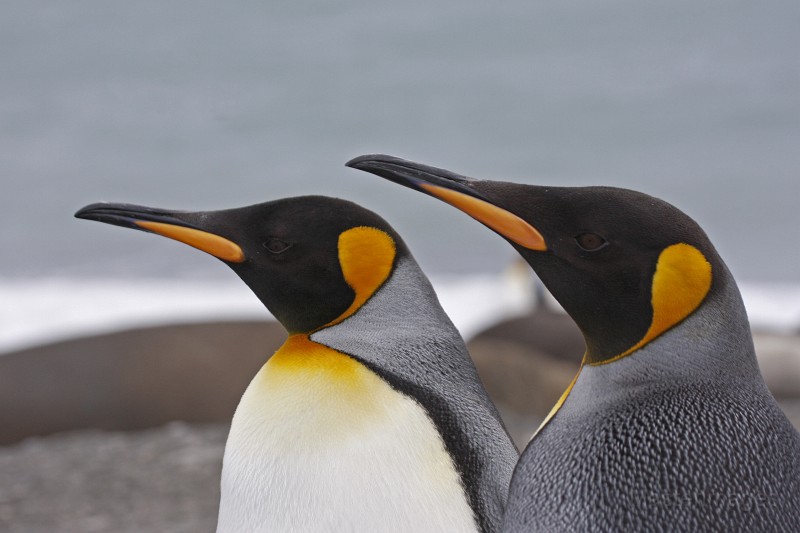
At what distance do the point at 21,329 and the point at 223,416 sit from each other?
5.16 metres

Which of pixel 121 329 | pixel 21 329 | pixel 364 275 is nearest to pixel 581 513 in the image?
pixel 364 275

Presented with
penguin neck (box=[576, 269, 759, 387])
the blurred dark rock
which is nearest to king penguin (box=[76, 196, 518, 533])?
penguin neck (box=[576, 269, 759, 387])

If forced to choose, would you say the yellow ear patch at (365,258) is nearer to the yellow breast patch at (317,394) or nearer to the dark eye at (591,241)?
the yellow breast patch at (317,394)

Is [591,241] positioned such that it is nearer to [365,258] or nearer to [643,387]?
[643,387]

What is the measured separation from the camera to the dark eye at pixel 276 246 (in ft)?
4.60

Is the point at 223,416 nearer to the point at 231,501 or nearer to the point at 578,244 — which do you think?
the point at 231,501

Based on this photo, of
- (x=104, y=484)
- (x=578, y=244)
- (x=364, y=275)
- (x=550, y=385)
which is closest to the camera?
(x=578, y=244)

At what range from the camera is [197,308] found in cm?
1044

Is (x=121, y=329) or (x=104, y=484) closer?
(x=104, y=484)

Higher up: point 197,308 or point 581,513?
point 581,513

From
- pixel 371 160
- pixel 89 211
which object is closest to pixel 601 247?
pixel 371 160

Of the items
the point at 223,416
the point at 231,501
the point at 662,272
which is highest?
the point at 662,272

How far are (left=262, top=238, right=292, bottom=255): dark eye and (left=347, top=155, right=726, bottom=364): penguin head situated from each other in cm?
30

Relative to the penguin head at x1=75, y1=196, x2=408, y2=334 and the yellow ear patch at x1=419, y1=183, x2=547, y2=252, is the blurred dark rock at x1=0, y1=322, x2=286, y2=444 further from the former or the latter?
the yellow ear patch at x1=419, y1=183, x2=547, y2=252
